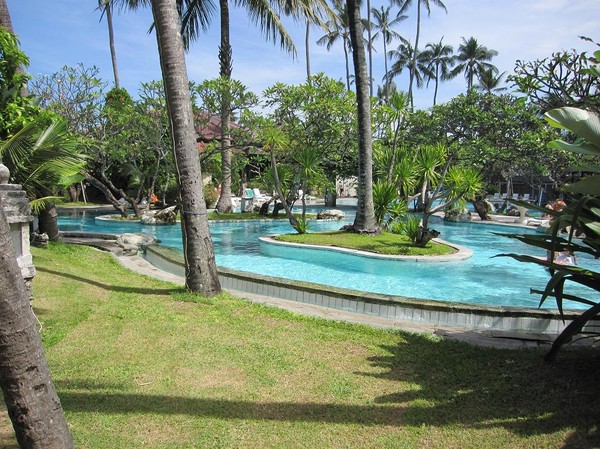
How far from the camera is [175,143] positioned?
587cm

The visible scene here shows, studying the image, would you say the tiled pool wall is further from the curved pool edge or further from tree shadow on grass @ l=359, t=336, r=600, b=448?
the curved pool edge

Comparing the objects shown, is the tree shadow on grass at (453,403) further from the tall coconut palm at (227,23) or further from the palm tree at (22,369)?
the tall coconut palm at (227,23)

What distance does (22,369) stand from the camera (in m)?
1.88

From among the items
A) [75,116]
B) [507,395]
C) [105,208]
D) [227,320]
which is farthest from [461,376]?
[105,208]

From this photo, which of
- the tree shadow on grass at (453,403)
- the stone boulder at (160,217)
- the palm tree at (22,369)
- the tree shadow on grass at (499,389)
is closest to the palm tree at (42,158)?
the tree shadow on grass at (453,403)

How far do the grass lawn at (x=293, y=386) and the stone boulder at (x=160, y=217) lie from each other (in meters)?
14.8

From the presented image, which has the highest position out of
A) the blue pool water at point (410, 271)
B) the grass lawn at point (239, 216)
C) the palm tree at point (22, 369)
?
the palm tree at point (22, 369)

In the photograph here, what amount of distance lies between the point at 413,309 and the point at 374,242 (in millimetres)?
6871

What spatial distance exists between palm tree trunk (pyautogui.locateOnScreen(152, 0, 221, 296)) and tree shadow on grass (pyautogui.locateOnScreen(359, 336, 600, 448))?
2897 millimetres

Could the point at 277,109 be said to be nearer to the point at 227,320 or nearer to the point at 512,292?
the point at 512,292

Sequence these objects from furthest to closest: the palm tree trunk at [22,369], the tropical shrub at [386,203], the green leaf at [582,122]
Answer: the tropical shrub at [386,203], the green leaf at [582,122], the palm tree trunk at [22,369]

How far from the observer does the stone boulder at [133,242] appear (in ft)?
38.3

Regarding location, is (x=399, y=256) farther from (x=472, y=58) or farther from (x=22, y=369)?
(x=472, y=58)

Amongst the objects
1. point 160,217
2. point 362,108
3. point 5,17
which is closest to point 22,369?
point 5,17
